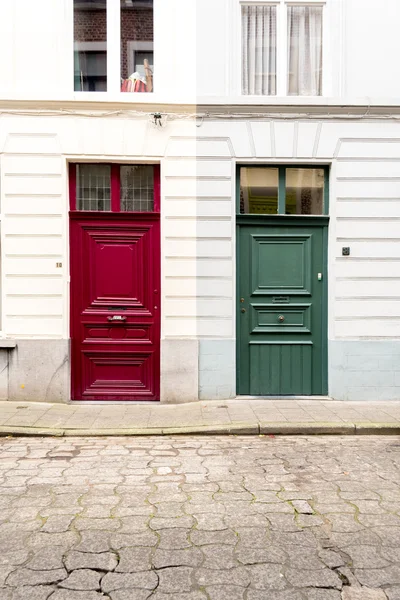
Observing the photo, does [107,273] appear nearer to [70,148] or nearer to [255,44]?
[70,148]

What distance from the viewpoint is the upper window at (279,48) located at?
8406 mm

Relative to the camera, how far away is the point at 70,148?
800 centimetres

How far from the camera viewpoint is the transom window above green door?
8383mm

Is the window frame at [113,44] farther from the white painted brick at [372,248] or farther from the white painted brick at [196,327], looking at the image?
the white painted brick at [372,248]

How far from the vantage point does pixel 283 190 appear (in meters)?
8.39

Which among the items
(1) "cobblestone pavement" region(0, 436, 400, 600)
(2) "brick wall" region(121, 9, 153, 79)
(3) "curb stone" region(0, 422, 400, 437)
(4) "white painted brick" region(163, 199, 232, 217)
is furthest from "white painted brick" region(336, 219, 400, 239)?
(2) "brick wall" region(121, 9, 153, 79)

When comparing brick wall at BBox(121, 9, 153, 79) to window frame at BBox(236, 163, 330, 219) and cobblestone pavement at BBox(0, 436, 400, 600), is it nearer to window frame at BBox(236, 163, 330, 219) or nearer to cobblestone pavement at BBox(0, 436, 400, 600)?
window frame at BBox(236, 163, 330, 219)

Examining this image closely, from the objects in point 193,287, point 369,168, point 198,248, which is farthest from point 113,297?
point 369,168

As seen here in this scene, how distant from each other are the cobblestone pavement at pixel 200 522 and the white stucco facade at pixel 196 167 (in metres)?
2.29

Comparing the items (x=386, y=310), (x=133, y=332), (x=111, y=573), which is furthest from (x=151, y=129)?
(x=111, y=573)

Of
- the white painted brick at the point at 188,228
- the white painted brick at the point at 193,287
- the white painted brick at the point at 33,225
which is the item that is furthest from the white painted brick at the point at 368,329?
the white painted brick at the point at 33,225

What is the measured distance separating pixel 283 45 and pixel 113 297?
497 centimetres

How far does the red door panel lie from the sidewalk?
44 centimetres

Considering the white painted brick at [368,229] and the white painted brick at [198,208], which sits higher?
the white painted brick at [198,208]
